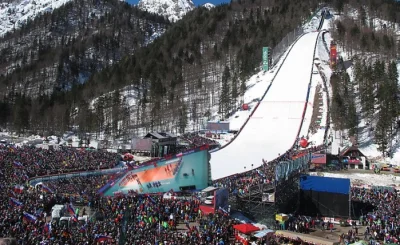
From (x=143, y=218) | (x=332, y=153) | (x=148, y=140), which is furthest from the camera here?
(x=148, y=140)

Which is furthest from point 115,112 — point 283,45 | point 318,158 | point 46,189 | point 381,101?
point 46,189

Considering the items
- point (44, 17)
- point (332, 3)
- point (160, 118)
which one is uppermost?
point (44, 17)

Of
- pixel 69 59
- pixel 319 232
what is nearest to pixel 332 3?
pixel 69 59

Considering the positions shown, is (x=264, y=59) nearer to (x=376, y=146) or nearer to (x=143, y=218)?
(x=376, y=146)

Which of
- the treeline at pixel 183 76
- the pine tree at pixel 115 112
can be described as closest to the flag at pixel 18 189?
the treeline at pixel 183 76

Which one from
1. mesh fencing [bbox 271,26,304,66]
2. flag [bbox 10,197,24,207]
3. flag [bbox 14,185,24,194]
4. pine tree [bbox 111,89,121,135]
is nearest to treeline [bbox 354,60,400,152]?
mesh fencing [bbox 271,26,304,66]

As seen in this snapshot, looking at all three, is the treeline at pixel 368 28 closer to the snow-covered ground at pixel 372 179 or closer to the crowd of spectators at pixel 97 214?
the snow-covered ground at pixel 372 179

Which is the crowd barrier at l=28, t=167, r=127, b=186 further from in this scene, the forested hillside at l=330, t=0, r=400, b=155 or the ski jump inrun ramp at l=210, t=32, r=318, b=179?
the forested hillside at l=330, t=0, r=400, b=155

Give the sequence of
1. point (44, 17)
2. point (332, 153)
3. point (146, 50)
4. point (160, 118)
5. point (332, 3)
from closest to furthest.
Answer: point (332, 153) < point (160, 118) < point (146, 50) < point (332, 3) < point (44, 17)
